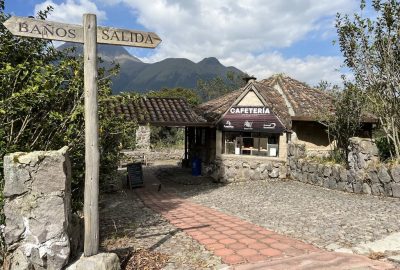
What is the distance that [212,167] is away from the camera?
1652 cm

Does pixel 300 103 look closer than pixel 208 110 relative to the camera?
Yes

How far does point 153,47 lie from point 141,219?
4483 millimetres

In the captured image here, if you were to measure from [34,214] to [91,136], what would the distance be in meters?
1.21

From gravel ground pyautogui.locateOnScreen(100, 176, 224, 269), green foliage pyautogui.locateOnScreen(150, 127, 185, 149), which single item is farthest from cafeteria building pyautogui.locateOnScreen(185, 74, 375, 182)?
green foliage pyautogui.locateOnScreen(150, 127, 185, 149)

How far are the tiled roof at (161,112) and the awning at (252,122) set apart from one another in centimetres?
210

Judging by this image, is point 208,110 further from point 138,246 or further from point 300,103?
point 138,246

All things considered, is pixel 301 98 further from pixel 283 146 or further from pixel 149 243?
pixel 149 243

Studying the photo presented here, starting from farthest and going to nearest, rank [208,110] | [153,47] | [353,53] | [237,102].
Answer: [208,110] → [237,102] → [353,53] → [153,47]

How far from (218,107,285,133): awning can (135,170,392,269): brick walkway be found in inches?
239

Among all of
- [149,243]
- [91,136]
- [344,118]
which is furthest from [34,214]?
[344,118]

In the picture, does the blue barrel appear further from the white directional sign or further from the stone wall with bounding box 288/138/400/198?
the white directional sign

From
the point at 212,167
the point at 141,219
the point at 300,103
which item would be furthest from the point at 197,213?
the point at 300,103

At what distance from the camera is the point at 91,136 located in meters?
4.65

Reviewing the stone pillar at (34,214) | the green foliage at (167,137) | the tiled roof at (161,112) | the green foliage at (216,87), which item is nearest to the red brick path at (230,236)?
the stone pillar at (34,214)
